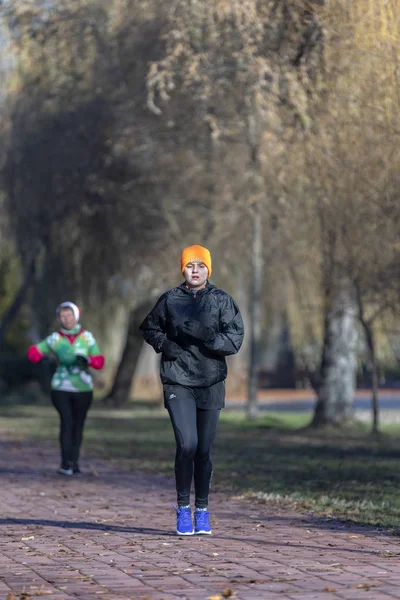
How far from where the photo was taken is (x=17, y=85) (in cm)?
2383

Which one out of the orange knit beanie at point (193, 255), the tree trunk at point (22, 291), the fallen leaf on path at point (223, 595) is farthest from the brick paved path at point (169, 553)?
the tree trunk at point (22, 291)

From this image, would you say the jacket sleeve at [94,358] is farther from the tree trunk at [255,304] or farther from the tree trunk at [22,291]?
the tree trunk at [22,291]

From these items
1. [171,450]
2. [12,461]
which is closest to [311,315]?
[171,450]

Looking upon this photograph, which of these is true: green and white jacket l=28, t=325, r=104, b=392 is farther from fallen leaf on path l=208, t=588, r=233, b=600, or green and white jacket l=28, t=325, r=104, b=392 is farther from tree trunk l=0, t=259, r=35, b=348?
tree trunk l=0, t=259, r=35, b=348

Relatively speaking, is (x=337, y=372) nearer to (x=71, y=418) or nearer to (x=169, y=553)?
(x=71, y=418)

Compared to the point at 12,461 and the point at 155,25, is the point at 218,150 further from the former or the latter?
the point at 12,461

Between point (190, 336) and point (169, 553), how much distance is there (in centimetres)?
146

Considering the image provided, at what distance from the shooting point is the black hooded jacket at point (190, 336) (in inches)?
331

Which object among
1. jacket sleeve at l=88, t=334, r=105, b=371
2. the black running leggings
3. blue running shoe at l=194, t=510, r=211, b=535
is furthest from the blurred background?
blue running shoe at l=194, t=510, r=211, b=535

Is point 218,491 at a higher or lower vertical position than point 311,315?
lower

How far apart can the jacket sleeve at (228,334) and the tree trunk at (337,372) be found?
1273 centimetres

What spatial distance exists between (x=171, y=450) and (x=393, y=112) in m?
5.97

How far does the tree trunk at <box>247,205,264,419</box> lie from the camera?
2389 cm

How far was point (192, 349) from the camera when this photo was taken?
27.7 ft
